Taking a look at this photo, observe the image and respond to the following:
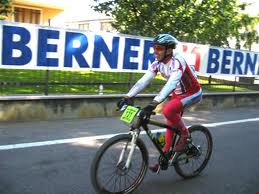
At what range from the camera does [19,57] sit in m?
7.68

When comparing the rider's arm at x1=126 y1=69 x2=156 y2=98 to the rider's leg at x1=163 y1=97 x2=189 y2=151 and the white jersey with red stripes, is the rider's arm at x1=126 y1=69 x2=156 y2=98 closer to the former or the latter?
the white jersey with red stripes

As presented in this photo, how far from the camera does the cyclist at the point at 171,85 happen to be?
4.35 metres

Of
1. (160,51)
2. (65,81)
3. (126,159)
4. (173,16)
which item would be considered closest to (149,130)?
(126,159)

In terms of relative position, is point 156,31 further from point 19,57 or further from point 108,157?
point 108,157

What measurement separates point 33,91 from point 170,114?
4.69 m

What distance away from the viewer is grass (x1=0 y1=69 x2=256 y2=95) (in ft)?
26.4

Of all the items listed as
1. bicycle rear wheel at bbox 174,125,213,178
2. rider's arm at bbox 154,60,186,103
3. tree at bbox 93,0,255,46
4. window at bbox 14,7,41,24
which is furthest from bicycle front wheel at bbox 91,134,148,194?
window at bbox 14,7,41,24

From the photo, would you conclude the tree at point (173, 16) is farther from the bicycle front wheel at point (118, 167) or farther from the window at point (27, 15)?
the window at point (27, 15)

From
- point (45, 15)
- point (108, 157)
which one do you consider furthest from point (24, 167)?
point (45, 15)

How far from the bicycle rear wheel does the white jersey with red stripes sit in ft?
2.12

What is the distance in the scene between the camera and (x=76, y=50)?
331 inches

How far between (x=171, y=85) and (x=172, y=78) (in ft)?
0.28

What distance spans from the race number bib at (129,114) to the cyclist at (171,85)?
0.10m

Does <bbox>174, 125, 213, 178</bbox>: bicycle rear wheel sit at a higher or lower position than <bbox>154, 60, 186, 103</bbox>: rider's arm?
lower
